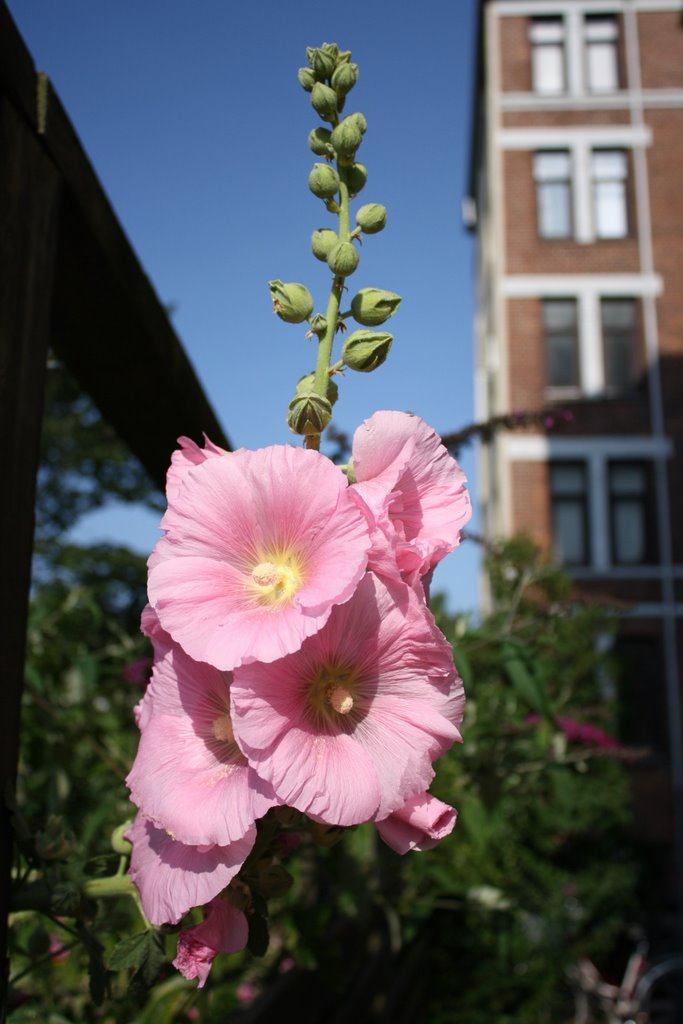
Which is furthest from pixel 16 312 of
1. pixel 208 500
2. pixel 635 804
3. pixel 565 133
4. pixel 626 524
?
pixel 565 133

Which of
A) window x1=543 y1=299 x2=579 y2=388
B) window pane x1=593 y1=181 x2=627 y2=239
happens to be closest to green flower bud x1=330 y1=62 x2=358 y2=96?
window x1=543 y1=299 x2=579 y2=388

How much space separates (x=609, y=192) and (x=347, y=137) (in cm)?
1655

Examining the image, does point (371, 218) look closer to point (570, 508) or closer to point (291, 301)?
point (291, 301)

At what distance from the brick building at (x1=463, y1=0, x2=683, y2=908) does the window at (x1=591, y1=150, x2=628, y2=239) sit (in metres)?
0.02

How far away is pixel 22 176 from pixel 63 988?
1561 millimetres

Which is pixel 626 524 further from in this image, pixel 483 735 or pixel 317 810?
pixel 317 810

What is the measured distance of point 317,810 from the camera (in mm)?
663

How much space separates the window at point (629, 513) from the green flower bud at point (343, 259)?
48.2ft

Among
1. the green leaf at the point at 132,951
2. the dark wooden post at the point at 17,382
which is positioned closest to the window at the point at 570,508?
the dark wooden post at the point at 17,382

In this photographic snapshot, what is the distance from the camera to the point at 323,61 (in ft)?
3.01

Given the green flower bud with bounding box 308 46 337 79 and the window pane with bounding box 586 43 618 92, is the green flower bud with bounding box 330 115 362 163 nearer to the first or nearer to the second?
the green flower bud with bounding box 308 46 337 79

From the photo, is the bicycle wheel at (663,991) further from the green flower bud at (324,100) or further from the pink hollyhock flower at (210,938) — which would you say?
the green flower bud at (324,100)

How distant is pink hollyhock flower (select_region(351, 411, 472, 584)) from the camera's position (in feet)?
2.38

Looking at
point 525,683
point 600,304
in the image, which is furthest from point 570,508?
point 525,683
